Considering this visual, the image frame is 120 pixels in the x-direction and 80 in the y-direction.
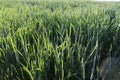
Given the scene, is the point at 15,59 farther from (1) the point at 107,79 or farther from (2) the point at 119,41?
(2) the point at 119,41

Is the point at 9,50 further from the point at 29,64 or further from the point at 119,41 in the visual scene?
the point at 119,41

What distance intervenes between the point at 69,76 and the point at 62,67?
0.17 feet

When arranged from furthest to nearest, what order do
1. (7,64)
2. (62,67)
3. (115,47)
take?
1. (115,47)
2. (7,64)
3. (62,67)

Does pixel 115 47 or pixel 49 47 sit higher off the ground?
pixel 49 47

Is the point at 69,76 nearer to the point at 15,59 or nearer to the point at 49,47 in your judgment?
the point at 49,47

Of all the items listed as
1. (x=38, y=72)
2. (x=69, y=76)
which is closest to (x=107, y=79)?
(x=69, y=76)

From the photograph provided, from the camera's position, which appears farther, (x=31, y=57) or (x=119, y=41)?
(x=119, y=41)

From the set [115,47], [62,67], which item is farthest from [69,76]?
[115,47]

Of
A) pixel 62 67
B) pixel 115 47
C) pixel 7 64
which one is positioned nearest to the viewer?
pixel 62 67

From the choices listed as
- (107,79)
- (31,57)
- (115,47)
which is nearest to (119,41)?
(115,47)

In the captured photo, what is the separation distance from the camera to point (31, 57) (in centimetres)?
91

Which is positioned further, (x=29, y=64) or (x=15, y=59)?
(x=15, y=59)

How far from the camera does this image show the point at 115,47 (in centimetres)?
120

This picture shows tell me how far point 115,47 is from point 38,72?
49 cm
